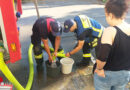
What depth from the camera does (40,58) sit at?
3.64m

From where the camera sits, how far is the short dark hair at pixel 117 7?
1540 mm

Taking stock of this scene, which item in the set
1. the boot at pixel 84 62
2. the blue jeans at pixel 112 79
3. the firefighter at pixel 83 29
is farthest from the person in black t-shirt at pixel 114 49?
the boot at pixel 84 62

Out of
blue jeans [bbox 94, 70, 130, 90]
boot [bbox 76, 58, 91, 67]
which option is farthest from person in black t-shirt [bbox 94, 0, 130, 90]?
boot [bbox 76, 58, 91, 67]

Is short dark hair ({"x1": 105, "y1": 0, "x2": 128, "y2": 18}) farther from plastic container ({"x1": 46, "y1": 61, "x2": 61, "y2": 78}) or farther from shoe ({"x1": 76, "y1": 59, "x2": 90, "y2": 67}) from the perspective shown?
shoe ({"x1": 76, "y1": 59, "x2": 90, "y2": 67})

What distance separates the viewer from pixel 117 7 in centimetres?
154

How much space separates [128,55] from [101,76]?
0.41m

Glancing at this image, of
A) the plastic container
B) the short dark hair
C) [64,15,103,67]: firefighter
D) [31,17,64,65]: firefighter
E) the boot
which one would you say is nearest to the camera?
the short dark hair

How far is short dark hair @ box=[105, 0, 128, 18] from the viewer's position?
154cm

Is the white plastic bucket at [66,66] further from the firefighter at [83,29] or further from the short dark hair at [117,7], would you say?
the short dark hair at [117,7]

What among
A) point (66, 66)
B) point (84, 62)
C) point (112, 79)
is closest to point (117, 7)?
point (112, 79)

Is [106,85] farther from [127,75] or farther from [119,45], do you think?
[119,45]

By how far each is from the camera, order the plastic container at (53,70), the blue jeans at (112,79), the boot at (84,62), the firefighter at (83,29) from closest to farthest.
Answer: the blue jeans at (112,79) → the firefighter at (83,29) → the plastic container at (53,70) → the boot at (84,62)

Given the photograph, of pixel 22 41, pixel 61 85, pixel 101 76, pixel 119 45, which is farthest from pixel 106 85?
pixel 22 41

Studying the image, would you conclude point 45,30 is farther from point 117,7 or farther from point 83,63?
point 117,7
